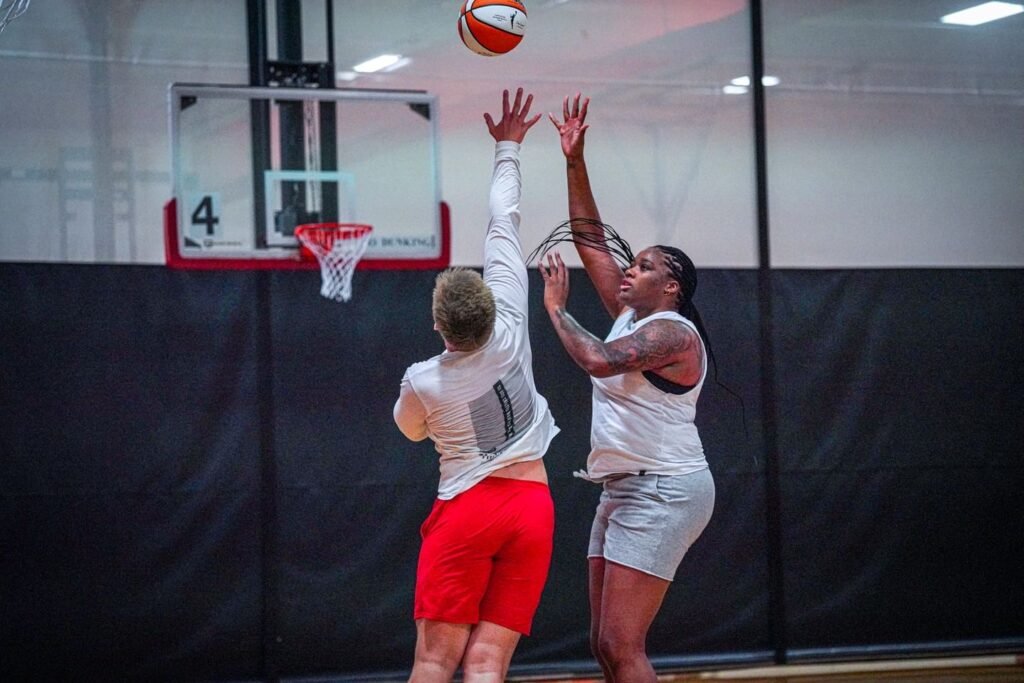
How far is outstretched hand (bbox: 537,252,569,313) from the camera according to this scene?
13.8 ft

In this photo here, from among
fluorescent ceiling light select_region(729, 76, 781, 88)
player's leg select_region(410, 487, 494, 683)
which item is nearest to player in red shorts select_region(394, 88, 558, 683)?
player's leg select_region(410, 487, 494, 683)

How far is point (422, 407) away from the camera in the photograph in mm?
3934

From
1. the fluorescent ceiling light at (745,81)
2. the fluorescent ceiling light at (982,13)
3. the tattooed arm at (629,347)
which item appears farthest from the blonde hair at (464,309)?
the fluorescent ceiling light at (982,13)

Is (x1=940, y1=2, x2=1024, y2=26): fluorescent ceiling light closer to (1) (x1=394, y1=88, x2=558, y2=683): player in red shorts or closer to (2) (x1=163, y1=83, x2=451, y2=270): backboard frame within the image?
(2) (x1=163, y1=83, x2=451, y2=270): backboard frame

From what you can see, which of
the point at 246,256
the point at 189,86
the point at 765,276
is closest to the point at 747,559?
the point at 765,276

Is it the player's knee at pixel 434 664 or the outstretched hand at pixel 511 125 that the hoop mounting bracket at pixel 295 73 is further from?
the player's knee at pixel 434 664

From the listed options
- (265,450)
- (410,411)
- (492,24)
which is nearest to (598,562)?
(410,411)

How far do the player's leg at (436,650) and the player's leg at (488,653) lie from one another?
0.05 m

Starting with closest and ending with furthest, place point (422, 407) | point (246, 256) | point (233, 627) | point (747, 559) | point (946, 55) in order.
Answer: point (422, 407)
point (246, 256)
point (233, 627)
point (747, 559)
point (946, 55)

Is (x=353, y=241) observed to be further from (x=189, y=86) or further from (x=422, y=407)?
(x=422, y=407)

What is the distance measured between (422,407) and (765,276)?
10.5ft

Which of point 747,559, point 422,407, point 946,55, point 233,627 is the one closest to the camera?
point 422,407

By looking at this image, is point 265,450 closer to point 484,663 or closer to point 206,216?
point 206,216

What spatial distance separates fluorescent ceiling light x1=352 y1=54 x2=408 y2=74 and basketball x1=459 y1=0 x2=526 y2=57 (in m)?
1.48
